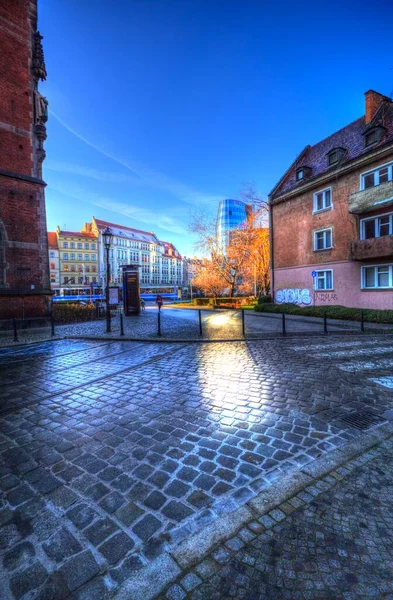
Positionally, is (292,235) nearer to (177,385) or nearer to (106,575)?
(177,385)

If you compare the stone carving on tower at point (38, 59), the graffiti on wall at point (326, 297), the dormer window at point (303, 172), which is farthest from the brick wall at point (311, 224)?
the stone carving on tower at point (38, 59)

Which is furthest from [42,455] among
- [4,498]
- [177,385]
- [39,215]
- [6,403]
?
[39,215]

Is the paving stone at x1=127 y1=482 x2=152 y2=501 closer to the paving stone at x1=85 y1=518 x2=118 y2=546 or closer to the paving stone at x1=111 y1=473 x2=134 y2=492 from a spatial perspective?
the paving stone at x1=111 y1=473 x2=134 y2=492

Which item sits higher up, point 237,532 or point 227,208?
point 227,208

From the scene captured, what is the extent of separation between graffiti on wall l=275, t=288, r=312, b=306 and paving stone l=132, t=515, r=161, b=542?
2296 cm

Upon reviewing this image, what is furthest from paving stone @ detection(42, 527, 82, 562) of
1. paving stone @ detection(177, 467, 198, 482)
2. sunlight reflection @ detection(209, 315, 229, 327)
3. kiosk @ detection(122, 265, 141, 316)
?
kiosk @ detection(122, 265, 141, 316)

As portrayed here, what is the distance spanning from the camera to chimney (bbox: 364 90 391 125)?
19984 millimetres

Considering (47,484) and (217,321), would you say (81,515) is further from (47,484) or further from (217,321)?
(217,321)

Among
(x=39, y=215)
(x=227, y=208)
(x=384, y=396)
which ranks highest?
(x=227, y=208)

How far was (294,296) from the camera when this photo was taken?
24.3 metres

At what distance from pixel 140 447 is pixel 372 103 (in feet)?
89.1

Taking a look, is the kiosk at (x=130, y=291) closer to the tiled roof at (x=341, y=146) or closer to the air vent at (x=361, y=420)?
the tiled roof at (x=341, y=146)

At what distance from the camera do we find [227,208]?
89000 mm

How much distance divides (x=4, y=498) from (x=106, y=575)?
1393 millimetres
